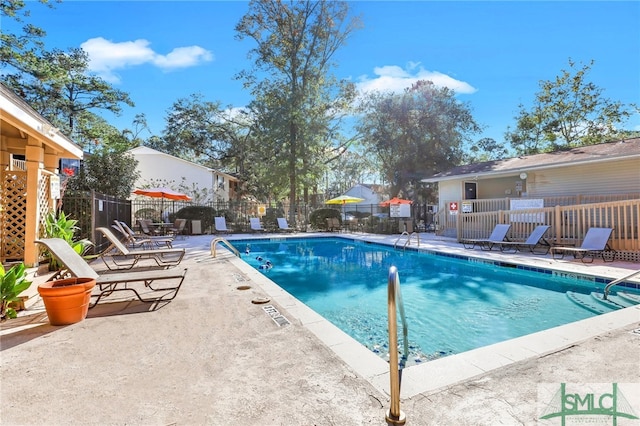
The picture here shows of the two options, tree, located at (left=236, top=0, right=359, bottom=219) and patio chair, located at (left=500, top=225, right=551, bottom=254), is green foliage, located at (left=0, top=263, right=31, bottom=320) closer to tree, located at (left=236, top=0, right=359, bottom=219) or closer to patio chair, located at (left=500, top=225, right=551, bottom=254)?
patio chair, located at (left=500, top=225, right=551, bottom=254)

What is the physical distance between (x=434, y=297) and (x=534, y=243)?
533 centimetres

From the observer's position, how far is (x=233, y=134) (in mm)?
32438

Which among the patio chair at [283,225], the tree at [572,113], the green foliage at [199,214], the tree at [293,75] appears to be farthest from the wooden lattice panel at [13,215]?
the tree at [572,113]

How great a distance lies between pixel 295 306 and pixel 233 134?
100ft

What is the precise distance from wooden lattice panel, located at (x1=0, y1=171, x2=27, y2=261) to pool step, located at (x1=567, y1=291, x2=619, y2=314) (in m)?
9.93

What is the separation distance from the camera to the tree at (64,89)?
721 inches

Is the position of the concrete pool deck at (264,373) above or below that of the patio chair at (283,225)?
below

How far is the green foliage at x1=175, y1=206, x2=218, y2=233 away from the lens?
59.2 ft

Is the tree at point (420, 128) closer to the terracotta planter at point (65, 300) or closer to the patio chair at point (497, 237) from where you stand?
the patio chair at point (497, 237)

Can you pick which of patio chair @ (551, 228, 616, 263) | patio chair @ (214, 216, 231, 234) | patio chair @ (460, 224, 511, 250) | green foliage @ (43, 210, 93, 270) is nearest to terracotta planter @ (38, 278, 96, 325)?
green foliage @ (43, 210, 93, 270)

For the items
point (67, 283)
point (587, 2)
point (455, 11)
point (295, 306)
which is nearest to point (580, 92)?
point (587, 2)

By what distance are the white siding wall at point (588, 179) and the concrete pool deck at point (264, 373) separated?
999 cm

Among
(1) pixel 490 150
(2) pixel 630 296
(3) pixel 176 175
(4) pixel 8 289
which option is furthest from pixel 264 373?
(1) pixel 490 150

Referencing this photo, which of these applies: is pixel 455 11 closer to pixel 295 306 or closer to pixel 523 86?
pixel 295 306
